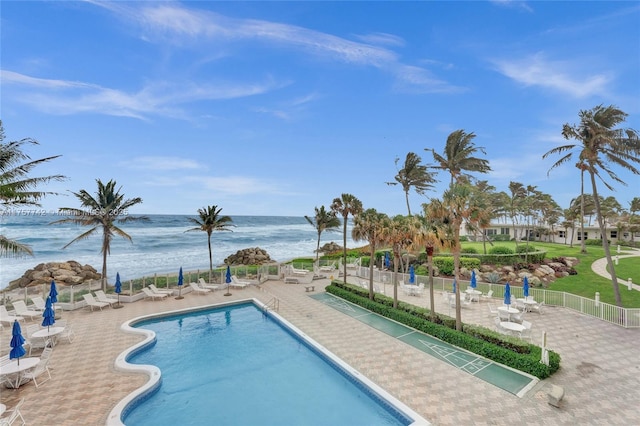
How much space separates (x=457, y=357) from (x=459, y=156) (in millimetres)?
18089

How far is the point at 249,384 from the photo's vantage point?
390 inches

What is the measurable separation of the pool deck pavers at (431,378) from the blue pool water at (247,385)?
65 cm

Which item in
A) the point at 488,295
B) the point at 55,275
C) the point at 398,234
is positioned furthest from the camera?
the point at 55,275

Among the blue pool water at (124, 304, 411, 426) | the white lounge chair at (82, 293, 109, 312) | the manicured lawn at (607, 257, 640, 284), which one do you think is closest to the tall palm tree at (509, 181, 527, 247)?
the manicured lawn at (607, 257, 640, 284)

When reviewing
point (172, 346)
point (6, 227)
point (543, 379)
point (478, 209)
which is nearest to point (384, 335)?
point (543, 379)

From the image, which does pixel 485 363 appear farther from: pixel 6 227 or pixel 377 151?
pixel 6 227

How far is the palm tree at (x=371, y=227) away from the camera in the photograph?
1586cm

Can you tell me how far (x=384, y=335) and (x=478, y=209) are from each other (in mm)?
6721

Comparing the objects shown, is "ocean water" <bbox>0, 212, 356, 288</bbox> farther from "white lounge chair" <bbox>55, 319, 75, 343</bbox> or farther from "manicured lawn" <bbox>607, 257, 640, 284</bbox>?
"manicured lawn" <bbox>607, 257, 640, 284</bbox>

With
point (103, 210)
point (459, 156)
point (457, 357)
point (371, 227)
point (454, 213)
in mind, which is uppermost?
point (459, 156)

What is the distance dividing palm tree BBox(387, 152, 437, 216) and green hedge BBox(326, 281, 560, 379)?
13223mm

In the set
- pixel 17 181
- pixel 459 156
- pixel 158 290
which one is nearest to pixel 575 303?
pixel 459 156

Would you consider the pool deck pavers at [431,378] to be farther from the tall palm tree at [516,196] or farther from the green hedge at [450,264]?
the tall palm tree at [516,196]

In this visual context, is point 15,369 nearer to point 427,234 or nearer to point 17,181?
point 17,181
